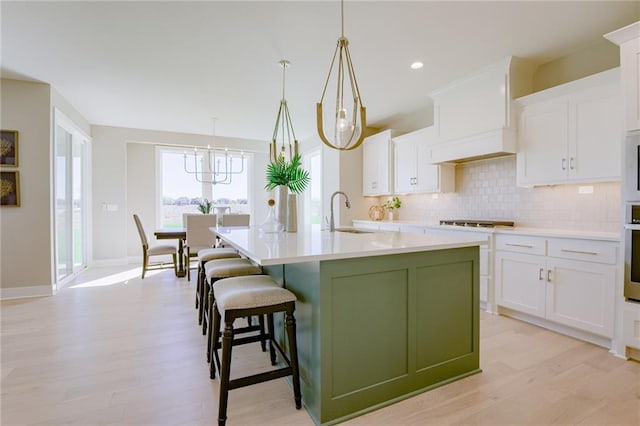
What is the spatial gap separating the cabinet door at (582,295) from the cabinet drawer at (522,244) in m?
0.14

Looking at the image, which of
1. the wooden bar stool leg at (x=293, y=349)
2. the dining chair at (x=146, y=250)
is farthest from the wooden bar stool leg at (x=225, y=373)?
the dining chair at (x=146, y=250)

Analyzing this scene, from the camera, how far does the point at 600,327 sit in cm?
241

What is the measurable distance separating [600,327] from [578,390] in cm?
82

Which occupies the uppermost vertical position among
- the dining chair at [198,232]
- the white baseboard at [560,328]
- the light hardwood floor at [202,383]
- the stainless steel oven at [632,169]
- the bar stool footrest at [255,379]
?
the stainless steel oven at [632,169]

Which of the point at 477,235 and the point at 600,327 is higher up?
the point at 477,235

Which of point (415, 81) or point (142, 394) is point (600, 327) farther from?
point (142, 394)

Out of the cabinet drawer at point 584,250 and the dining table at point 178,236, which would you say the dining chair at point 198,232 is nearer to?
the dining table at point 178,236

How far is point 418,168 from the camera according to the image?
444 cm

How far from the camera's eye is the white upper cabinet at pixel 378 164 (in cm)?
492

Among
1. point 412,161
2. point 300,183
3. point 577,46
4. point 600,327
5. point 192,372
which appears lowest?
point 192,372

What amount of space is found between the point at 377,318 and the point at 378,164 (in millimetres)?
3747

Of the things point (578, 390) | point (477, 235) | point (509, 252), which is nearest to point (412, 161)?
point (477, 235)

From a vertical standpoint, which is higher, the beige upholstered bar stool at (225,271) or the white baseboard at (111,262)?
the beige upholstered bar stool at (225,271)

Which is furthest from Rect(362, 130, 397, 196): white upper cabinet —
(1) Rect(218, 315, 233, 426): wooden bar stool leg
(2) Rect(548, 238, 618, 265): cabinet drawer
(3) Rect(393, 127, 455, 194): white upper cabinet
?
(1) Rect(218, 315, 233, 426): wooden bar stool leg
